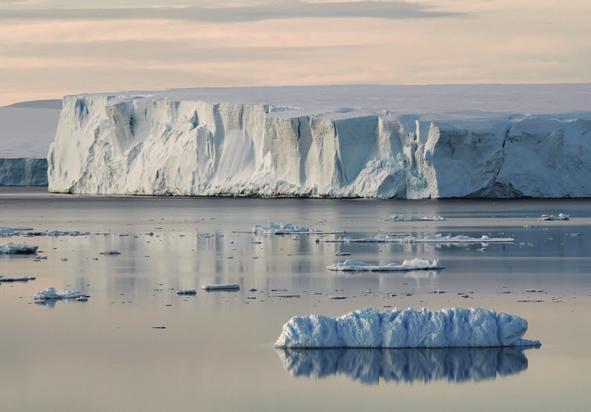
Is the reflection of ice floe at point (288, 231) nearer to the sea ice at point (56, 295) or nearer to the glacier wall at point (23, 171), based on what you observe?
the sea ice at point (56, 295)

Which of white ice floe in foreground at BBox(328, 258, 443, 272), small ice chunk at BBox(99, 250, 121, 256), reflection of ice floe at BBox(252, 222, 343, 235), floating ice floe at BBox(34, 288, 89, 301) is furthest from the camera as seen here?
reflection of ice floe at BBox(252, 222, 343, 235)

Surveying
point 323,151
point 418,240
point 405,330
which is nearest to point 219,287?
point 405,330

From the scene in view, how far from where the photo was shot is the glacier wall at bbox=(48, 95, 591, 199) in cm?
3322

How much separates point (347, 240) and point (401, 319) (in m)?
11.4

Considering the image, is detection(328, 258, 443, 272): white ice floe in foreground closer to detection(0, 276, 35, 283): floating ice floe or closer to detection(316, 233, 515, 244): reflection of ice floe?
detection(0, 276, 35, 283): floating ice floe

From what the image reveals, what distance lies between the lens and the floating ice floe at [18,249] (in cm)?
1777

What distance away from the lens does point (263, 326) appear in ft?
33.7

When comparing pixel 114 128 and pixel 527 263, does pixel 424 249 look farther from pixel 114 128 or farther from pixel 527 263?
pixel 114 128

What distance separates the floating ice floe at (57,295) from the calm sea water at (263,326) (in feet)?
0.34

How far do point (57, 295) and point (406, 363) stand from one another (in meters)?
4.78

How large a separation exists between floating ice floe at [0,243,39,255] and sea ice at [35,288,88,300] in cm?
537

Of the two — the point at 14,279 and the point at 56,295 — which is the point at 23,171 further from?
the point at 56,295

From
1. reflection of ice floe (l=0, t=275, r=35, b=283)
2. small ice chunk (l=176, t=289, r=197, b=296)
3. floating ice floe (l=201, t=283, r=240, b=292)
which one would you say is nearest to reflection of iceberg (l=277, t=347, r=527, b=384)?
small ice chunk (l=176, t=289, r=197, b=296)

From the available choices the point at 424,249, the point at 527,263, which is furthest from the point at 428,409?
the point at 424,249
